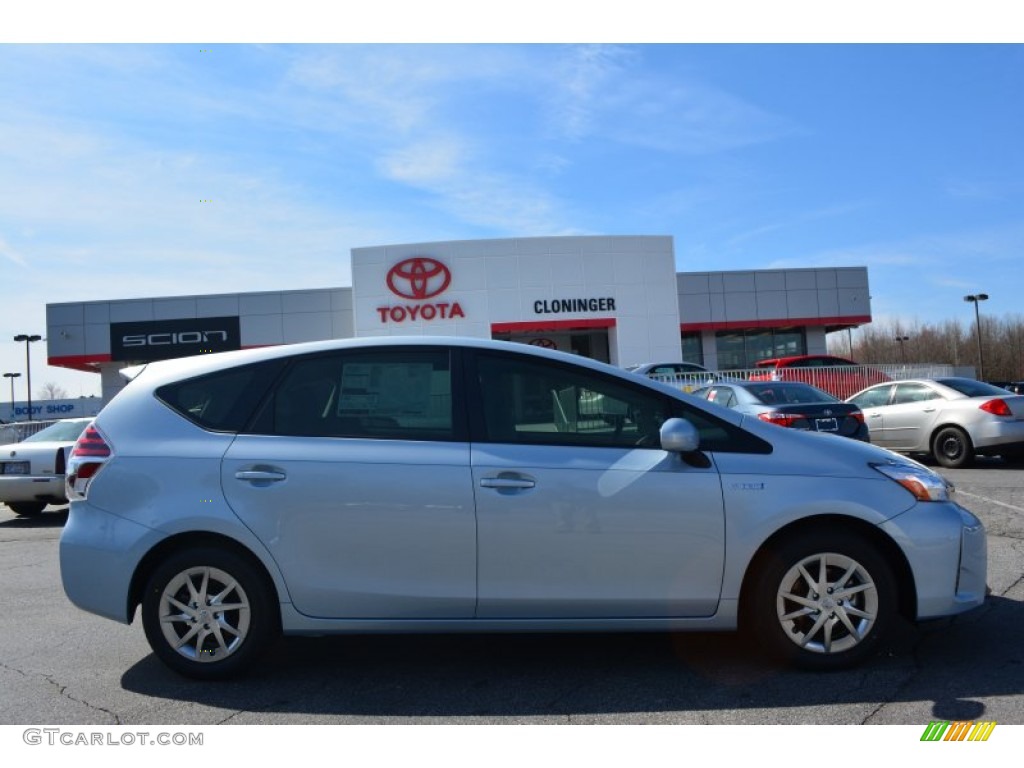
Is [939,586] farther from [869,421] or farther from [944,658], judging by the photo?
[869,421]

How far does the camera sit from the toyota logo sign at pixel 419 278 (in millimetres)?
33812

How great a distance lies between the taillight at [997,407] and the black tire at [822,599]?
378 inches

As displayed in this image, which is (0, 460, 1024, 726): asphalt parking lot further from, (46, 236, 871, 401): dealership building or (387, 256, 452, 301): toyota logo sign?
(387, 256, 452, 301): toyota logo sign

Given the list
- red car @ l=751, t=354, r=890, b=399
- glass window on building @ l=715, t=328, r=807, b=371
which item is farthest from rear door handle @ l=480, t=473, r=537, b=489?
glass window on building @ l=715, t=328, r=807, b=371

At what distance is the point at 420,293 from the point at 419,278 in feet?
1.98

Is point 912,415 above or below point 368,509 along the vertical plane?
above

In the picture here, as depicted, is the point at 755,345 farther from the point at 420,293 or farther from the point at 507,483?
the point at 507,483

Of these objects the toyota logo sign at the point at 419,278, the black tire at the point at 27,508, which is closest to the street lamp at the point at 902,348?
the toyota logo sign at the point at 419,278

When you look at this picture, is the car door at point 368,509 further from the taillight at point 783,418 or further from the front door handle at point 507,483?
the taillight at point 783,418

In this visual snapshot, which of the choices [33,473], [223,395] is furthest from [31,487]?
[223,395]

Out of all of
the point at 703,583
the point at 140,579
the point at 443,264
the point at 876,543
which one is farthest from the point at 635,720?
the point at 443,264

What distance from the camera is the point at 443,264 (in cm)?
3394

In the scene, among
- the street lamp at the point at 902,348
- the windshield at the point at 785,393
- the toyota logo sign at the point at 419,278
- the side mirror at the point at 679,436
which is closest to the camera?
the side mirror at the point at 679,436

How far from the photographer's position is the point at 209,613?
411 centimetres
